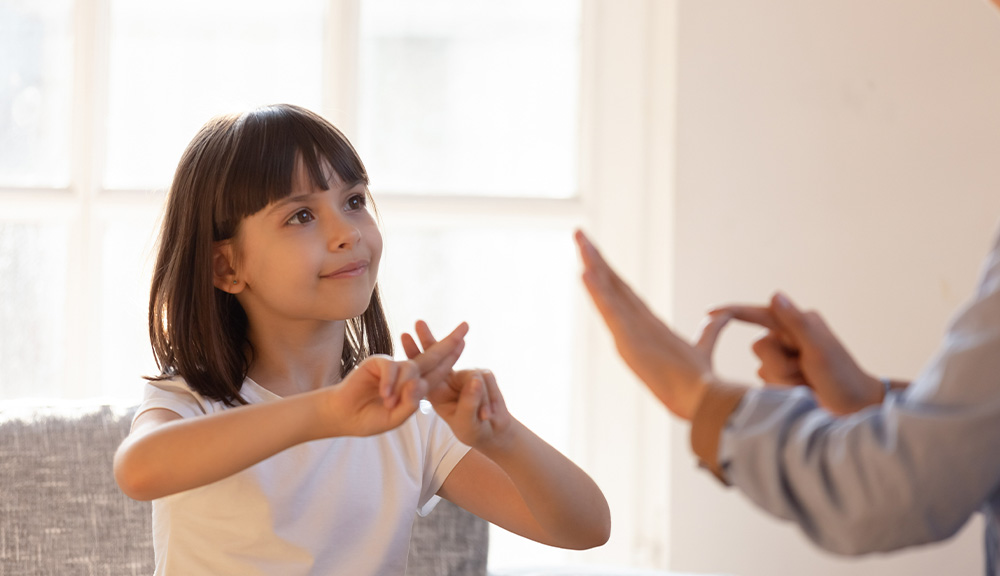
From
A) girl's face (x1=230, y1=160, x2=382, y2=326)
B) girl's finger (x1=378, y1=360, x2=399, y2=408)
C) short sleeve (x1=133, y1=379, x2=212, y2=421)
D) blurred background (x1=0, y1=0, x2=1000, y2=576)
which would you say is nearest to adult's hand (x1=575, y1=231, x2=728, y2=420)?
girl's finger (x1=378, y1=360, x2=399, y2=408)

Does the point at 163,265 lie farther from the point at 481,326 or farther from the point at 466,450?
the point at 481,326

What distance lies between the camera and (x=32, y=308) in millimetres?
2021

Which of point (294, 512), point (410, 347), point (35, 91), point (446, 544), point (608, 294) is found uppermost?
point (35, 91)

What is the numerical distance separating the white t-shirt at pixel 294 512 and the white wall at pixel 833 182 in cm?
74

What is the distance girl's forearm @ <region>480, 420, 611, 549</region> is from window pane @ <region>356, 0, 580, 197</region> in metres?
0.96

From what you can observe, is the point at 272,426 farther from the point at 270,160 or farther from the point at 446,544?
the point at 446,544

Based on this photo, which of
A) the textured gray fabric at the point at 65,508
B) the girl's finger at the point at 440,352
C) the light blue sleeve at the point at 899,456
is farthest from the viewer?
the textured gray fabric at the point at 65,508

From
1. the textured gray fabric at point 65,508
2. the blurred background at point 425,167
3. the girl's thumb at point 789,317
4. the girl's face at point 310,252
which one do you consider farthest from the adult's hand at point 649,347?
the blurred background at point 425,167

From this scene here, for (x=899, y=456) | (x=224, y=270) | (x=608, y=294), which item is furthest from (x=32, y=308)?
(x=899, y=456)

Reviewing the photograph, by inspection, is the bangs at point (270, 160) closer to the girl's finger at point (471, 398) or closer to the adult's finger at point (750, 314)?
the girl's finger at point (471, 398)

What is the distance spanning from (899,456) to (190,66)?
70.8 inches

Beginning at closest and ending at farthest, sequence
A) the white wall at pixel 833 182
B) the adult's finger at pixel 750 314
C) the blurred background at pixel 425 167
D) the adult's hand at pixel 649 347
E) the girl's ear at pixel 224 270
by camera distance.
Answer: the adult's hand at pixel 649 347
the adult's finger at pixel 750 314
the girl's ear at pixel 224 270
the white wall at pixel 833 182
the blurred background at pixel 425 167

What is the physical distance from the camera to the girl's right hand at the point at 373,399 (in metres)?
0.91

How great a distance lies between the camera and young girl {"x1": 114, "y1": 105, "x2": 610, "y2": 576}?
3.71 feet
